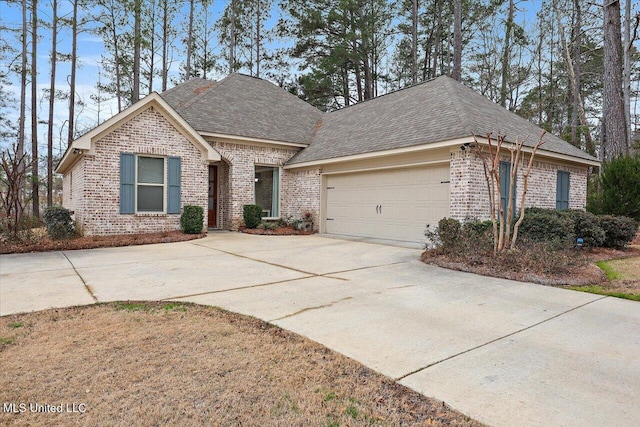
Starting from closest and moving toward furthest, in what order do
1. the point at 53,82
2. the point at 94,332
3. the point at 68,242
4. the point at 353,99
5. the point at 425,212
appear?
the point at 94,332 → the point at 68,242 → the point at 425,212 → the point at 53,82 → the point at 353,99

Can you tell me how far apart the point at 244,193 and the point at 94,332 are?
1065 cm

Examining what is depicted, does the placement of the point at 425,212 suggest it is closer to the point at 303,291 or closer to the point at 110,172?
the point at 303,291

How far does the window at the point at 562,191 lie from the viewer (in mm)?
11830

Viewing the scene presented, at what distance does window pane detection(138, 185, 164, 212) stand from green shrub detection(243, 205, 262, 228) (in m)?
2.98

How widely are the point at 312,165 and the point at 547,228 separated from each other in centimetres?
782

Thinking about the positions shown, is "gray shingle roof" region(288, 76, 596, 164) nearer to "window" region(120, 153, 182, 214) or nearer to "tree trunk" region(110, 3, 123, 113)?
"window" region(120, 153, 182, 214)

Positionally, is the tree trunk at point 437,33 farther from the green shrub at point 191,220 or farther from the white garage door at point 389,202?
the green shrub at point 191,220

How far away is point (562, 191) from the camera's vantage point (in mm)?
12000

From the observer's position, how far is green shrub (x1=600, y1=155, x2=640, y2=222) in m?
11.4

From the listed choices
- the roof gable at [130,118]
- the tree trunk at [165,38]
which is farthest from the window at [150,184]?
the tree trunk at [165,38]

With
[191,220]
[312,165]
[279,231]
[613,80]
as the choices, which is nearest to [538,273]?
[312,165]

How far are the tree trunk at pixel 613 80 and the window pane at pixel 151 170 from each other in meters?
15.7

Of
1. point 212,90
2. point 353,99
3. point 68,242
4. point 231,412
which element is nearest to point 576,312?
point 231,412

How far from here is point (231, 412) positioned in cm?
223
